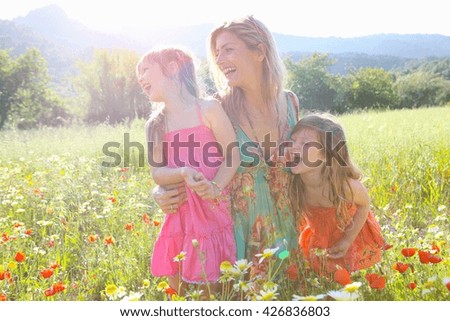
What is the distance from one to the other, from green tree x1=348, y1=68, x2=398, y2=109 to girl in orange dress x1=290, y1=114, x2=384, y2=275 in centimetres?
3177

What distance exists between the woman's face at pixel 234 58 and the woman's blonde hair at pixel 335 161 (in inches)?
14.5

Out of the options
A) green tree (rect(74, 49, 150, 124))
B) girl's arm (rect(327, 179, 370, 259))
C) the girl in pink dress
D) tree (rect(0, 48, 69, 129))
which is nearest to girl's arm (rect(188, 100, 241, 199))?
the girl in pink dress

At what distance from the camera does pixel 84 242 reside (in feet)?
10.5

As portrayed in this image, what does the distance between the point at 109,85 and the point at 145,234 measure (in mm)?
30725

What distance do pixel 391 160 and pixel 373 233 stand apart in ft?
5.25

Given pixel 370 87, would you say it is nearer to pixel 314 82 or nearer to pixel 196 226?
pixel 314 82

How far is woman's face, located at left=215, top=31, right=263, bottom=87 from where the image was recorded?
2541mm

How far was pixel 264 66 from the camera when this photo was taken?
8.78 feet

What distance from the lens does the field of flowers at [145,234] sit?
1.99 m

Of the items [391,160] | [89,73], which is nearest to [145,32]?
[391,160]

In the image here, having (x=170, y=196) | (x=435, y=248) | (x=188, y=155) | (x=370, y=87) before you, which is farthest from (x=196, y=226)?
(x=370, y=87)

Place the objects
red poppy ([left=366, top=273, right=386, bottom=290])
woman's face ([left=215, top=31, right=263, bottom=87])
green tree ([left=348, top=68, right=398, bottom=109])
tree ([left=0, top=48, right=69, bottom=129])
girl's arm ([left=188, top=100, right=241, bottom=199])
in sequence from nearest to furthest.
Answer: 1. red poppy ([left=366, top=273, right=386, bottom=290])
2. girl's arm ([left=188, top=100, right=241, bottom=199])
3. woman's face ([left=215, top=31, right=263, bottom=87])
4. tree ([left=0, top=48, right=69, bottom=129])
5. green tree ([left=348, top=68, right=398, bottom=109])

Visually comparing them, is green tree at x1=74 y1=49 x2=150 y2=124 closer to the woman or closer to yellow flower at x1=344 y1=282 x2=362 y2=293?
the woman
